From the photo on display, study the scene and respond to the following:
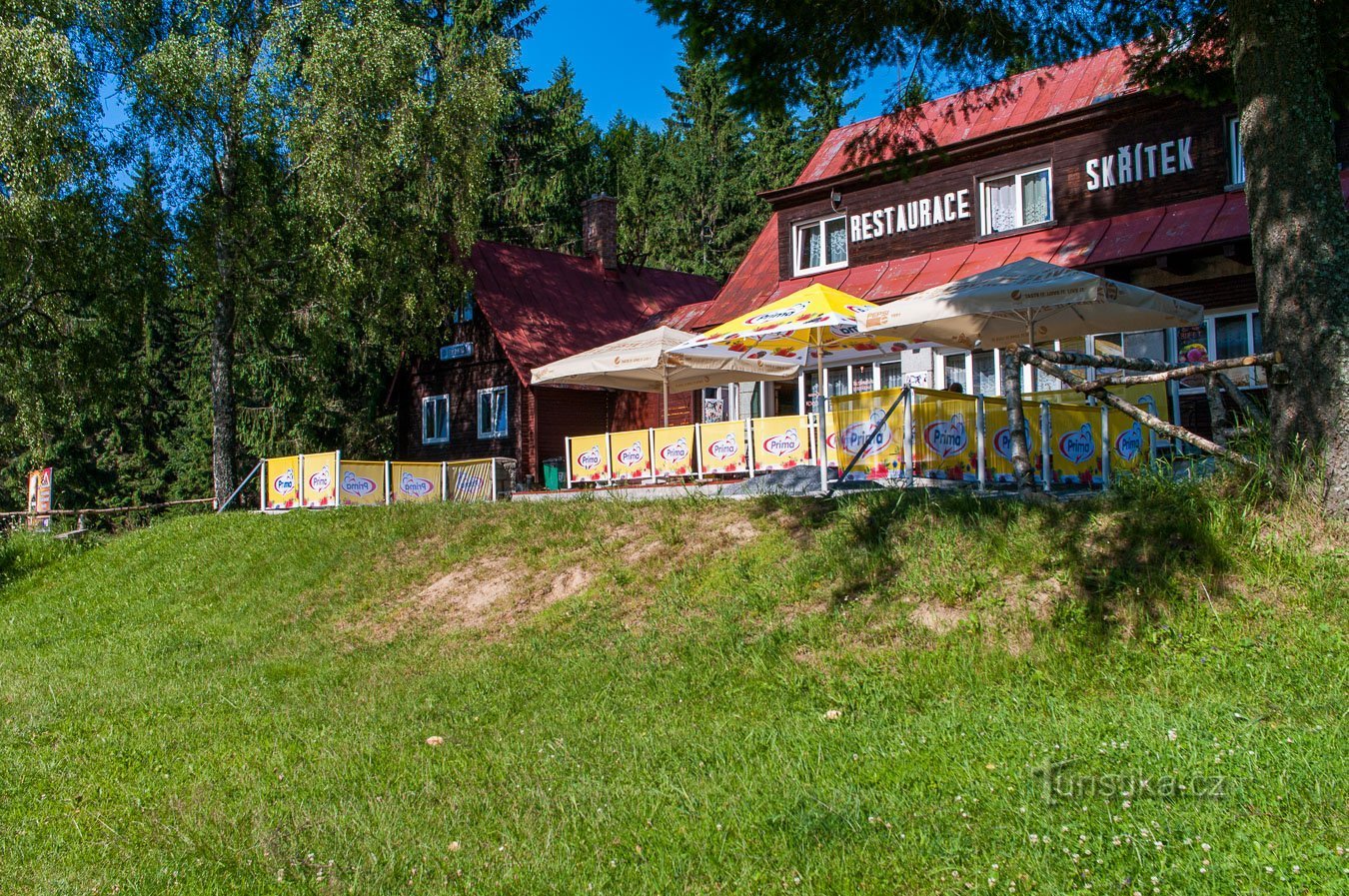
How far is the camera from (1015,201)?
20.0 meters

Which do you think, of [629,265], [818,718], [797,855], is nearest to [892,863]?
[797,855]

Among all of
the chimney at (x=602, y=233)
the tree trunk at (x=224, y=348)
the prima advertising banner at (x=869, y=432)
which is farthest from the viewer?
the chimney at (x=602, y=233)

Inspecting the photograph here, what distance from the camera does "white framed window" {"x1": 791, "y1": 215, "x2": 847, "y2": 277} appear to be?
22578mm

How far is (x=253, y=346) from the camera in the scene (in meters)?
28.0

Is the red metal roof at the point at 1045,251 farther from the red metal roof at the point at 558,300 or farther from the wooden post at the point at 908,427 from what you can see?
the wooden post at the point at 908,427

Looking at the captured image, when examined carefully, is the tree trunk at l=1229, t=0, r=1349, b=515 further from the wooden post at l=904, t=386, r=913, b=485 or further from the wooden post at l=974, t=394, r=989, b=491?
the wooden post at l=904, t=386, r=913, b=485

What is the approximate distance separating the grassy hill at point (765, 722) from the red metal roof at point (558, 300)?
673 inches

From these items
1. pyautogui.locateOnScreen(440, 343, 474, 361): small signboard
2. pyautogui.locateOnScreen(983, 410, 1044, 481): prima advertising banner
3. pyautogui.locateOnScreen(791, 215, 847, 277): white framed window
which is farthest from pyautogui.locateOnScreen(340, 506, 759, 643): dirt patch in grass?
pyautogui.locateOnScreen(440, 343, 474, 361): small signboard

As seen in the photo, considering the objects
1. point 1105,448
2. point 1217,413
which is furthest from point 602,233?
point 1217,413

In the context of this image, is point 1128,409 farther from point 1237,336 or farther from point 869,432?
point 1237,336

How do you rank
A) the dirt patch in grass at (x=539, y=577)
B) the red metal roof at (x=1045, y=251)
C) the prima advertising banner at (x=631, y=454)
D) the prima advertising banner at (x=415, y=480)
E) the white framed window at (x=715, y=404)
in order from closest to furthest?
the dirt patch in grass at (x=539, y=577) → the red metal roof at (x=1045, y=251) → the prima advertising banner at (x=631, y=454) → the prima advertising banner at (x=415, y=480) → the white framed window at (x=715, y=404)

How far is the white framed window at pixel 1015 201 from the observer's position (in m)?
19.7

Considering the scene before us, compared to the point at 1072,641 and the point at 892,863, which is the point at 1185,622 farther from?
the point at 892,863

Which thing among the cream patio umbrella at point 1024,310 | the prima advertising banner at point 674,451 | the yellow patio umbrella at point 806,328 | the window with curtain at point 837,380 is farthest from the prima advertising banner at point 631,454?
the window with curtain at point 837,380
